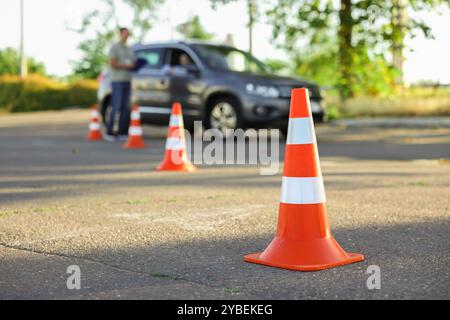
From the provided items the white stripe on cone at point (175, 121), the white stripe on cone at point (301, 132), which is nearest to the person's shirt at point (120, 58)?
the white stripe on cone at point (175, 121)

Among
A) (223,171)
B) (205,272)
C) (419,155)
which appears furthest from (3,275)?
(419,155)

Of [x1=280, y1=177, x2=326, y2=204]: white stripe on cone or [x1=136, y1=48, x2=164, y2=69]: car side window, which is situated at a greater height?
[x1=136, y1=48, x2=164, y2=69]: car side window

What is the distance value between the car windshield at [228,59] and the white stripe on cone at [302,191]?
10283 mm

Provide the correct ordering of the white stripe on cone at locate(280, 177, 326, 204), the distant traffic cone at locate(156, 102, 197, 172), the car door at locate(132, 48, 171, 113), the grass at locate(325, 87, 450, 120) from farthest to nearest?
1. the grass at locate(325, 87, 450, 120)
2. the car door at locate(132, 48, 171, 113)
3. the distant traffic cone at locate(156, 102, 197, 172)
4. the white stripe on cone at locate(280, 177, 326, 204)

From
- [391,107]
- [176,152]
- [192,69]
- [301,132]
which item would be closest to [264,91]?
[192,69]

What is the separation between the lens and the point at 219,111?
46.5ft

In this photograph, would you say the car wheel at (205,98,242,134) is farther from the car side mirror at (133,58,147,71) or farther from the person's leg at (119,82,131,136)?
the car side mirror at (133,58,147,71)

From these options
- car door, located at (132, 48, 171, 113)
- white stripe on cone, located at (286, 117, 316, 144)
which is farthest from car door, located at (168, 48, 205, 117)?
white stripe on cone, located at (286, 117, 316, 144)

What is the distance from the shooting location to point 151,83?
1546 cm

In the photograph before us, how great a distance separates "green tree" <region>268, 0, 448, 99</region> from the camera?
1862cm

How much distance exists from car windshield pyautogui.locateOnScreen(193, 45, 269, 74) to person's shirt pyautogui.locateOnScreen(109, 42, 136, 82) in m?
1.32

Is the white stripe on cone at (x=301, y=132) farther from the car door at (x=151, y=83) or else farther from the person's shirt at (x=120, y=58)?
the car door at (x=151, y=83)

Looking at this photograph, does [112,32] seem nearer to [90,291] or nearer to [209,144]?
[209,144]

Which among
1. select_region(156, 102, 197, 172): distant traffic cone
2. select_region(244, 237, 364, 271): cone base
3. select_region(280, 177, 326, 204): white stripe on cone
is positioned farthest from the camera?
select_region(156, 102, 197, 172): distant traffic cone
